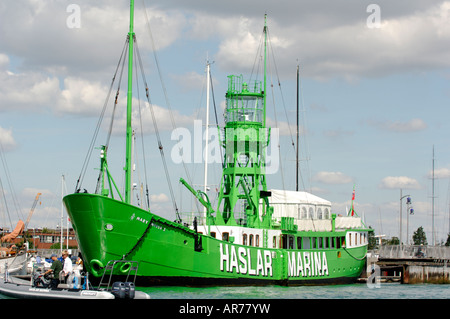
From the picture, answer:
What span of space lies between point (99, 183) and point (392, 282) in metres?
32.4

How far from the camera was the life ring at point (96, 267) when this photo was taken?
3472 cm

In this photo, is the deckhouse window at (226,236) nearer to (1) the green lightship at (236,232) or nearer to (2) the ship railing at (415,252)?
(1) the green lightship at (236,232)

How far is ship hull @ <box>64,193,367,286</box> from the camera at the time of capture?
34.7 meters

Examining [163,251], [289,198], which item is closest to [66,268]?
[163,251]

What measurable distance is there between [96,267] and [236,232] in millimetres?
9847

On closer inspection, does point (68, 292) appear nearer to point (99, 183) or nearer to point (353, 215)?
point (99, 183)

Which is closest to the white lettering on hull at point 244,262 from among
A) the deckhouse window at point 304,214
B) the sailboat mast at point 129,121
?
the sailboat mast at point 129,121

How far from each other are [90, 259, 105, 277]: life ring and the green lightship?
0.15 feet

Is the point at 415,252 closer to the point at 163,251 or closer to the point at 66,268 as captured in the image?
the point at 163,251

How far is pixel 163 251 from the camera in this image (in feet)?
120

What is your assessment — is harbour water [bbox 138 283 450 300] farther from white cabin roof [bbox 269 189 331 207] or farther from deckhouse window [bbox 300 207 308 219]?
white cabin roof [bbox 269 189 331 207]

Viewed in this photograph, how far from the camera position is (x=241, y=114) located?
4512 cm

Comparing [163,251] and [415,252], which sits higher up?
[163,251]

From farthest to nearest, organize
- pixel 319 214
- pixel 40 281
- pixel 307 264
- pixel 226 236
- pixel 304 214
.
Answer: pixel 319 214 → pixel 304 214 → pixel 307 264 → pixel 226 236 → pixel 40 281
